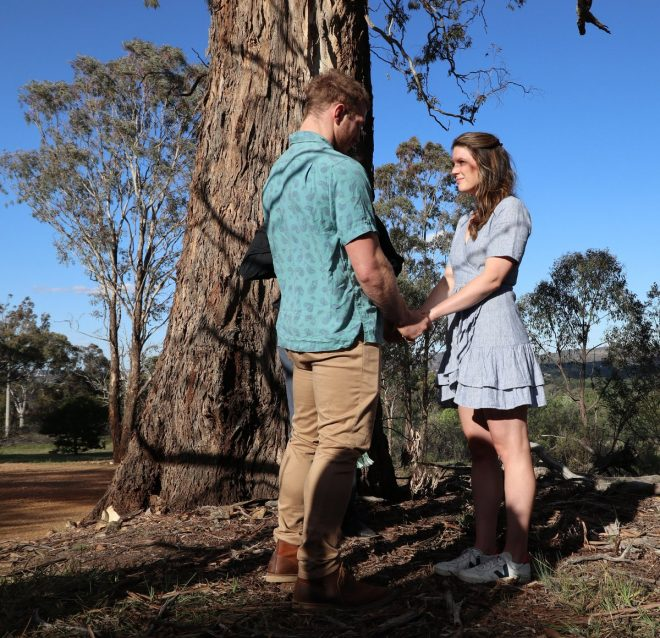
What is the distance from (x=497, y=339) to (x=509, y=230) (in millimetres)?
362

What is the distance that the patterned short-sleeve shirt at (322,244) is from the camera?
2084 millimetres

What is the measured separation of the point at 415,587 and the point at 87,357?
33.5 m

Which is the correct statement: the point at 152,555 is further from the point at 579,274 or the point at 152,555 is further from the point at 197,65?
the point at 579,274

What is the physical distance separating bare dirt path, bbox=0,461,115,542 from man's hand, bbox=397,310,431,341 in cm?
257

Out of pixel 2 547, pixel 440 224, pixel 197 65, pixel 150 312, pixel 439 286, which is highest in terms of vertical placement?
pixel 197 65

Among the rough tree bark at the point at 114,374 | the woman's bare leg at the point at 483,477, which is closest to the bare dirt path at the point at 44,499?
the woman's bare leg at the point at 483,477

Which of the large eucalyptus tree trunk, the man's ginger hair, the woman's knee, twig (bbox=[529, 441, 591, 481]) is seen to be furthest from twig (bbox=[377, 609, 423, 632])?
twig (bbox=[529, 441, 591, 481])

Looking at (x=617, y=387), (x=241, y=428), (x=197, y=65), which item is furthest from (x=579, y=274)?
(x=241, y=428)

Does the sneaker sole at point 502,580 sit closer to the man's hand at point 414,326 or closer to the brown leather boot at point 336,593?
the brown leather boot at point 336,593

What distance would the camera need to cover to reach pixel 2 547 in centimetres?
333

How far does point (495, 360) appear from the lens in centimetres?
240

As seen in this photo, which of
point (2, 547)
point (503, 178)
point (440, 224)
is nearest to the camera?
→ point (503, 178)

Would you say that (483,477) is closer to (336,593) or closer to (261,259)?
(336,593)

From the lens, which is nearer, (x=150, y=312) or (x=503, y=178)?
(x=503, y=178)
